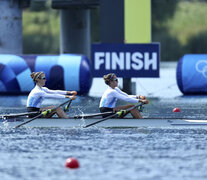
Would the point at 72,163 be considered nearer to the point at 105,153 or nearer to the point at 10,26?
the point at 105,153

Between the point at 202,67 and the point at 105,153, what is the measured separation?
1400 centimetres

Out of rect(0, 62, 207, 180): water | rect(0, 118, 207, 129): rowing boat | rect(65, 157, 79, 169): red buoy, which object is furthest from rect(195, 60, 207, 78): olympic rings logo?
rect(65, 157, 79, 169): red buoy

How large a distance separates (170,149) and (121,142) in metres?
1.44

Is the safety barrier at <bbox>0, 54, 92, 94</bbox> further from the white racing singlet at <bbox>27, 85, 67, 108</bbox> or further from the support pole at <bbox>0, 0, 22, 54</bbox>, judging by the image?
the white racing singlet at <bbox>27, 85, 67, 108</bbox>

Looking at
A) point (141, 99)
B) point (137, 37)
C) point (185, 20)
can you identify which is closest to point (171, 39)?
point (185, 20)

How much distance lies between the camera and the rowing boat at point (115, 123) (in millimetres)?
17672

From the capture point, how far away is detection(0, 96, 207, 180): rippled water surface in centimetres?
1226

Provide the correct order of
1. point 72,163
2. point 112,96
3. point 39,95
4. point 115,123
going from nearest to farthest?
point 72,163 < point 115,123 < point 112,96 < point 39,95

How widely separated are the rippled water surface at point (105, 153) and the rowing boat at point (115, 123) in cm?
27

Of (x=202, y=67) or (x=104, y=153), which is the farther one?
(x=202, y=67)

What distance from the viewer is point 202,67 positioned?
27375 millimetres

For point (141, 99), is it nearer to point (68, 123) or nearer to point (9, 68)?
point (68, 123)

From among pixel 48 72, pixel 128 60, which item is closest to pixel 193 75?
pixel 128 60

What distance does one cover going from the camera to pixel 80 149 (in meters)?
14.7
